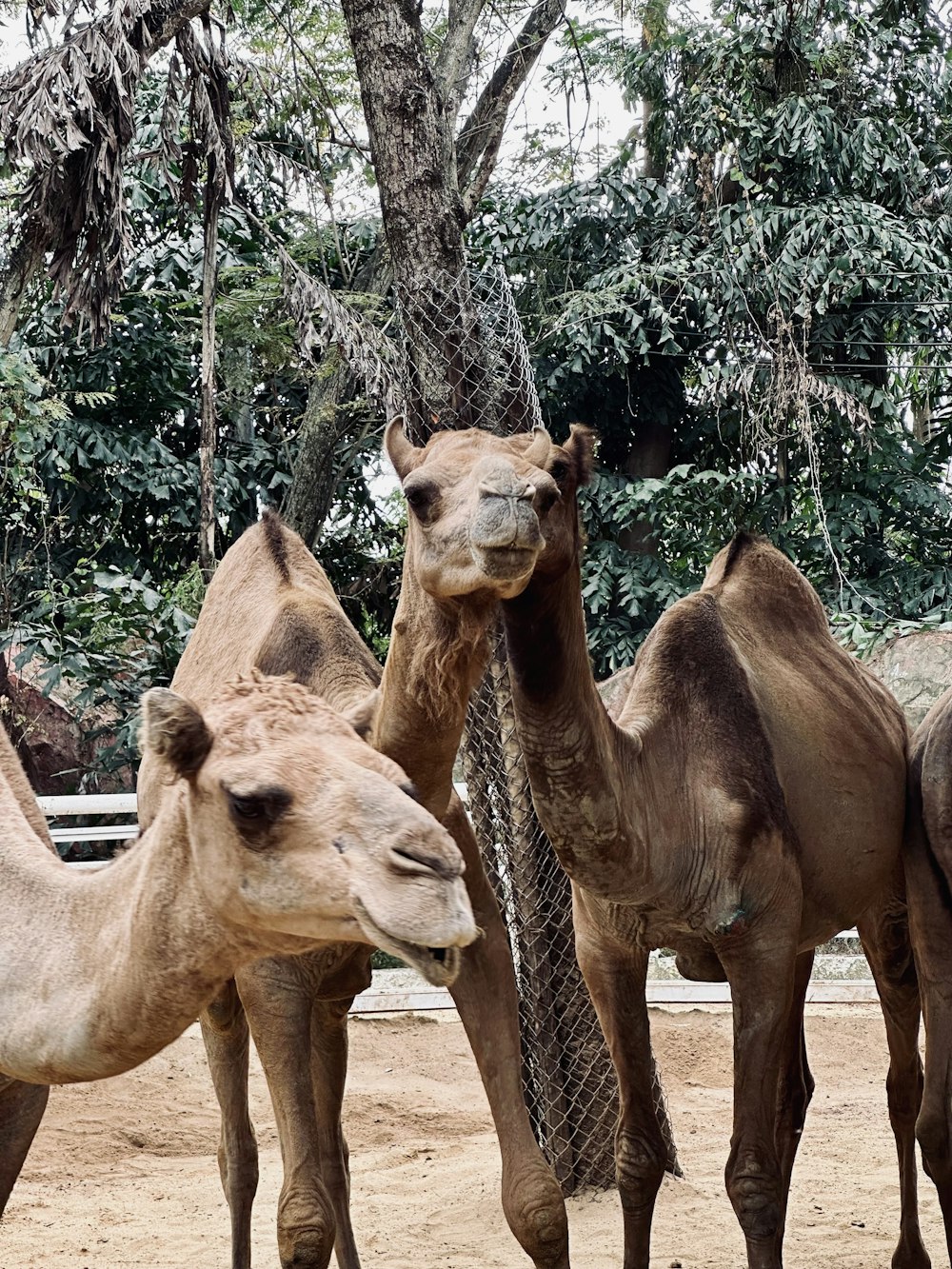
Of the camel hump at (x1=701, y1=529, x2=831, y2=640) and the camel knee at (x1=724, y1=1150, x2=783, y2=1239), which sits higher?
the camel hump at (x1=701, y1=529, x2=831, y2=640)

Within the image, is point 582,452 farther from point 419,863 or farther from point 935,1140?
point 935,1140

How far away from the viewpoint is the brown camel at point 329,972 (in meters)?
4.05

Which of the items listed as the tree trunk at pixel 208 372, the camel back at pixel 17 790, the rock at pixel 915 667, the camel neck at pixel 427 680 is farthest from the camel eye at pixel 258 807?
the rock at pixel 915 667

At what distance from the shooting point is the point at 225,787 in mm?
2568

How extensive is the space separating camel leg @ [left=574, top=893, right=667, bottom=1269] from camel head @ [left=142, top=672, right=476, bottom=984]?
2.41 meters

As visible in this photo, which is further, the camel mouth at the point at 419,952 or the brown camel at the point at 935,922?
the brown camel at the point at 935,922

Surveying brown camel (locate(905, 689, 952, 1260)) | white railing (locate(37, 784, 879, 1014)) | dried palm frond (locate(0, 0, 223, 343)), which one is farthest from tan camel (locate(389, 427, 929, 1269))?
dried palm frond (locate(0, 0, 223, 343))

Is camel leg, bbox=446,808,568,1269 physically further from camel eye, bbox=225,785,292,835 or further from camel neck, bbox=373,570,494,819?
camel eye, bbox=225,785,292,835

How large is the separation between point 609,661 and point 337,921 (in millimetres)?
10473

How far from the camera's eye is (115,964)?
2.80m

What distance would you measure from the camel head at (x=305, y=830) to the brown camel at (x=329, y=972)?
1.05 m

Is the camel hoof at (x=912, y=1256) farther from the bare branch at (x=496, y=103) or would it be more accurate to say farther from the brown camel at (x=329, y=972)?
the bare branch at (x=496, y=103)

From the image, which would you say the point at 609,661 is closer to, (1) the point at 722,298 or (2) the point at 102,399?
(1) the point at 722,298

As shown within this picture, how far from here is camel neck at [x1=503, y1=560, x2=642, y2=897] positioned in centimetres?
413
